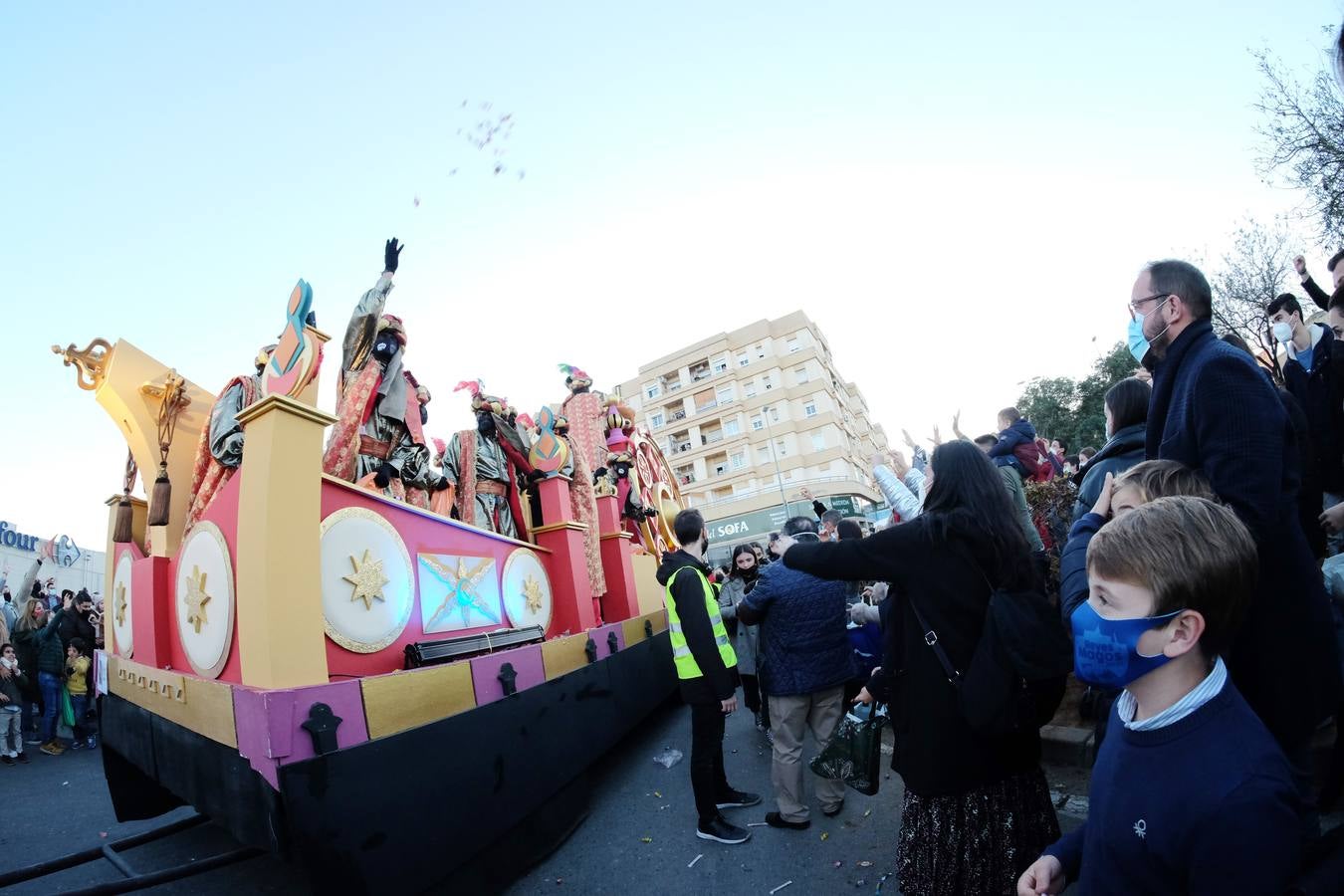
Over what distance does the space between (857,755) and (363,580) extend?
2407 millimetres

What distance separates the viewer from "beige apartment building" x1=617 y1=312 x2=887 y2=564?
3844 centimetres

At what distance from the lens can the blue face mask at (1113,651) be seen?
48.3 inches

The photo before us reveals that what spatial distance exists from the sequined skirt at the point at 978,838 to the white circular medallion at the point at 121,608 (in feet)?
13.4

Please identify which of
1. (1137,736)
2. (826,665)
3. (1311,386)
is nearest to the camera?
(1137,736)

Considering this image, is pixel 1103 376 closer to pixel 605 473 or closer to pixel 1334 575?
pixel 605 473

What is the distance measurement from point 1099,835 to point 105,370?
512 centimetres

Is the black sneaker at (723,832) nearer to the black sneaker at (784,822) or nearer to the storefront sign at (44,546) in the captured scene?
the black sneaker at (784,822)

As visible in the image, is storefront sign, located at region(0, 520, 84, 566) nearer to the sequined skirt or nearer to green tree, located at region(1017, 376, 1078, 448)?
the sequined skirt

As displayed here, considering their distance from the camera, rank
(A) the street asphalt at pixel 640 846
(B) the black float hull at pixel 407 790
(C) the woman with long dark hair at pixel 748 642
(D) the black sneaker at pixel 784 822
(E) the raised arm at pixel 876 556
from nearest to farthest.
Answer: (E) the raised arm at pixel 876 556 < (B) the black float hull at pixel 407 790 < (A) the street asphalt at pixel 640 846 < (D) the black sneaker at pixel 784 822 < (C) the woman with long dark hair at pixel 748 642

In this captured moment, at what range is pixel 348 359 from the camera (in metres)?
3.99

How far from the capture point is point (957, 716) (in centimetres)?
196

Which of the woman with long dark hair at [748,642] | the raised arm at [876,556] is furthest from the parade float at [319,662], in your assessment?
the raised arm at [876,556]

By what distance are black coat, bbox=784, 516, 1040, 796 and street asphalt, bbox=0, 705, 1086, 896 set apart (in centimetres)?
124

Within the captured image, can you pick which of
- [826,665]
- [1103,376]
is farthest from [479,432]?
[1103,376]
